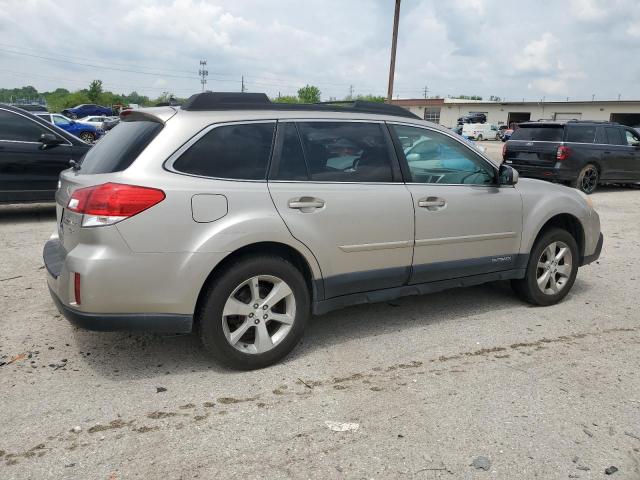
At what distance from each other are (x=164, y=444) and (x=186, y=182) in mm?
1450

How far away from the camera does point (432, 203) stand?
4188 mm

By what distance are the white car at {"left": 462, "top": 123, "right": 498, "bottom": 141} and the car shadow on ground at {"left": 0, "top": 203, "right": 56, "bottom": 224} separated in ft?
154

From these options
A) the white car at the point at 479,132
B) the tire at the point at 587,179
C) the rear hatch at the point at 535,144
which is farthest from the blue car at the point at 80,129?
the white car at the point at 479,132

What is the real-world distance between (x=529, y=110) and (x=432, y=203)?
212ft

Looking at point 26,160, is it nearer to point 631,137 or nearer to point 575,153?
A: point 575,153

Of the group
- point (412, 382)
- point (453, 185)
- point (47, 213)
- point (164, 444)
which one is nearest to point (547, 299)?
point (453, 185)

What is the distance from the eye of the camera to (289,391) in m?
3.35

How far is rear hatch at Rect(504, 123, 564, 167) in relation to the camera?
1271 cm

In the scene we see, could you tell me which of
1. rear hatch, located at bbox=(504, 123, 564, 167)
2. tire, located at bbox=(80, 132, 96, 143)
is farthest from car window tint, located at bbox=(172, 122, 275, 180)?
tire, located at bbox=(80, 132, 96, 143)

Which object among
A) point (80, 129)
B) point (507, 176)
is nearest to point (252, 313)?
point (507, 176)

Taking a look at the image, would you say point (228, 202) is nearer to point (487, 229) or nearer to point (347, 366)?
point (347, 366)

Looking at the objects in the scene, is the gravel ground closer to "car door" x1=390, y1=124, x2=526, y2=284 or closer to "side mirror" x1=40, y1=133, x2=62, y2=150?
"car door" x1=390, y1=124, x2=526, y2=284

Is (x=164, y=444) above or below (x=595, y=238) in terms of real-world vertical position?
below

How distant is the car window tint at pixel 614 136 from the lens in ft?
44.6
